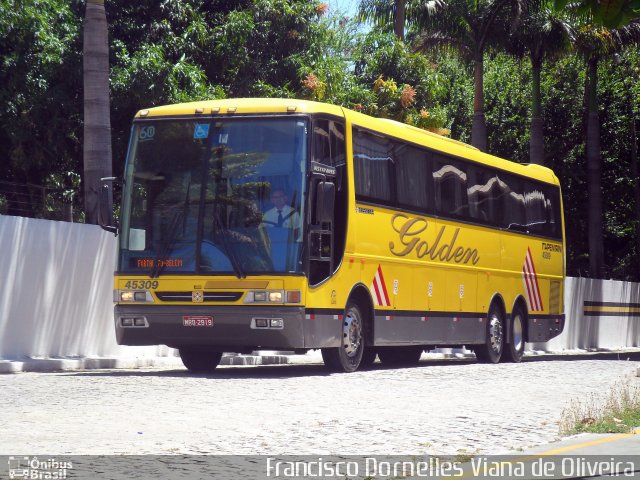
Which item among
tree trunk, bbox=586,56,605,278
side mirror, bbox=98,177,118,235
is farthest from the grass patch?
tree trunk, bbox=586,56,605,278

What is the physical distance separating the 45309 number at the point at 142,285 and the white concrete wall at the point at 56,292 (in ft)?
7.21

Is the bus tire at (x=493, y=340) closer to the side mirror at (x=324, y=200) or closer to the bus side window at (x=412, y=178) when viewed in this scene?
the bus side window at (x=412, y=178)

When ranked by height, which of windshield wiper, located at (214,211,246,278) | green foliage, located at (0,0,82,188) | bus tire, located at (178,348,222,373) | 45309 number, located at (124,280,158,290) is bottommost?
bus tire, located at (178,348,222,373)

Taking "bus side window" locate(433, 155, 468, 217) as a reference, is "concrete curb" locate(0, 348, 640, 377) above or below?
below

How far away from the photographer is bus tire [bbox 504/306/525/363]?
2377cm

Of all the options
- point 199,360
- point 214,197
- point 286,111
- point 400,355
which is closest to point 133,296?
point 214,197

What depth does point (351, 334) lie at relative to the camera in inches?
692

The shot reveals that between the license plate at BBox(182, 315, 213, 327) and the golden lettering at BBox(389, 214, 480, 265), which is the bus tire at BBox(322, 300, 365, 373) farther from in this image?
the license plate at BBox(182, 315, 213, 327)

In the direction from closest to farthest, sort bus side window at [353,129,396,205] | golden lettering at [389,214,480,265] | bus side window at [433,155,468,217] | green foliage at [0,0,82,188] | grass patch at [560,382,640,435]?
grass patch at [560,382,640,435] < bus side window at [353,129,396,205] < golden lettering at [389,214,480,265] < bus side window at [433,155,468,217] < green foliage at [0,0,82,188]

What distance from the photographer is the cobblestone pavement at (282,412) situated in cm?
892

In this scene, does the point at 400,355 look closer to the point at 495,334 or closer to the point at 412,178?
the point at 495,334

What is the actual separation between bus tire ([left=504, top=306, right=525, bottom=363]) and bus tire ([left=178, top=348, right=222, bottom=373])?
7474mm

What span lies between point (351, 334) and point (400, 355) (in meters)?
5.27

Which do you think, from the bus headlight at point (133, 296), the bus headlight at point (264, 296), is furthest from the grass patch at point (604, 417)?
the bus headlight at point (133, 296)
